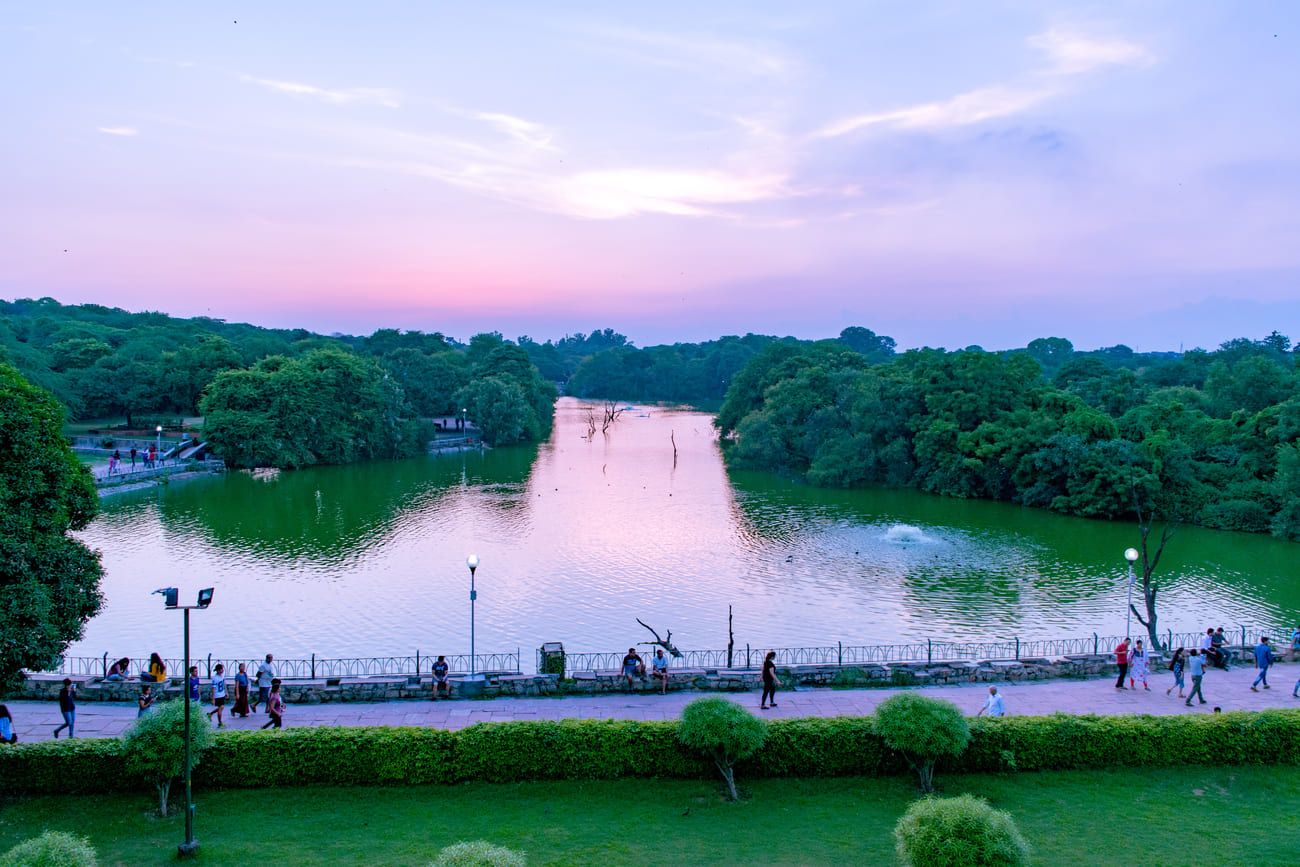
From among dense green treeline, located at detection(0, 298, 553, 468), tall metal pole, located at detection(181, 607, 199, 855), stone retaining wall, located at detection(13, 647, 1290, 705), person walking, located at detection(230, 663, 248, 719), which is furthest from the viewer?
dense green treeline, located at detection(0, 298, 553, 468)

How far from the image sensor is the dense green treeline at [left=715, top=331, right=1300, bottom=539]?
40.9m

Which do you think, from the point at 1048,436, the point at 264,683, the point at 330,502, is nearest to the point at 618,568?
the point at 264,683

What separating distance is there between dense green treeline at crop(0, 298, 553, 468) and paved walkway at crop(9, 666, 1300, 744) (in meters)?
38.1

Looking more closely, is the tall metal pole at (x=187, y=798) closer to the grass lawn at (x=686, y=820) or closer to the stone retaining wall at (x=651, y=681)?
the grass lawn at (x=686, y=820)

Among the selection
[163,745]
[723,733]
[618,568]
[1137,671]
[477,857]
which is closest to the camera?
[477,857]

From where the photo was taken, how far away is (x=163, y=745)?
466 inches

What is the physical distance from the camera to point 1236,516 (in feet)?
128

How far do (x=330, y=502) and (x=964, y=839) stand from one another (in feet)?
129

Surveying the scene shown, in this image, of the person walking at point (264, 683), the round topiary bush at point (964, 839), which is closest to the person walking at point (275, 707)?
the person walking at point (264, 683)

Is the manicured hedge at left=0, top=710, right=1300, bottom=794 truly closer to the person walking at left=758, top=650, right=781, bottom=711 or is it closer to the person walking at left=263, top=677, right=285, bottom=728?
the person walking at left=263, top=677, right=285, bottom=728

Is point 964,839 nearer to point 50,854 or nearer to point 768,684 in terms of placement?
point 768,684

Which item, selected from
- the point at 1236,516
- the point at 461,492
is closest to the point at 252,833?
the point at 461,492

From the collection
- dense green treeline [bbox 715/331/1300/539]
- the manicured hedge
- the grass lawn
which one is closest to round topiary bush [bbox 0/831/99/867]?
the grass lawn

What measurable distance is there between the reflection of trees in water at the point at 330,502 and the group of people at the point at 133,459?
11.4 feet
